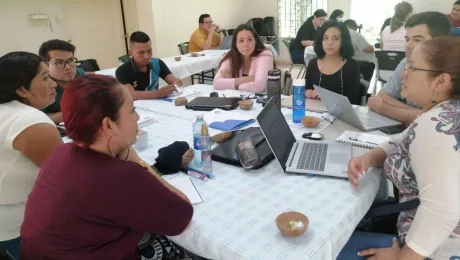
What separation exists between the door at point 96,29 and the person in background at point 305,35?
2819 millimetres

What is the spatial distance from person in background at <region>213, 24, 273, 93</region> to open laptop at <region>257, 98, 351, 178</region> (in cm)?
115

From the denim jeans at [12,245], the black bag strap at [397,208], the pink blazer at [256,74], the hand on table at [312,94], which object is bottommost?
the denim jeans at [12,245]

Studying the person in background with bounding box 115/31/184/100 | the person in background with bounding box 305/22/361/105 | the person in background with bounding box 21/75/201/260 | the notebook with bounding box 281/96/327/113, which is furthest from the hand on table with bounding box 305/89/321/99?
the person in background with bounding box 21/75/201/260

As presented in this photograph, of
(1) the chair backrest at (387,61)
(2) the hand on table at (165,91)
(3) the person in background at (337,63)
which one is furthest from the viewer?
(1) the chair backrest at (387,61)

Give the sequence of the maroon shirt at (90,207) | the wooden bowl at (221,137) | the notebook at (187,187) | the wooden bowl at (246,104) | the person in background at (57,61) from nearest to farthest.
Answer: the maroon shirt at (90,207) → the notebook at (187,187) → the wooden bowl at (221,137) → the wooden bowl at (246,104) → the person in background at (57,61)

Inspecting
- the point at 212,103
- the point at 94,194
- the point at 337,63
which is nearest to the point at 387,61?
the point at 337,63

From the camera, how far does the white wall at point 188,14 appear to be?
6074 millimetres

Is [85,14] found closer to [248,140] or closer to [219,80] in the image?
[219,80]

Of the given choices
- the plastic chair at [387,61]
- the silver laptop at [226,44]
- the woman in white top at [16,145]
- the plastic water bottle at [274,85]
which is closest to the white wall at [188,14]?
the silver laptop at [226,44]

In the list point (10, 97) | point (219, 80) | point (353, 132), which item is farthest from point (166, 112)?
point (353, 132)

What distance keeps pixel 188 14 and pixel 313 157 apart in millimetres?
5693

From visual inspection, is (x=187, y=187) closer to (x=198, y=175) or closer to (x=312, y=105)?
(x=198, y=175)

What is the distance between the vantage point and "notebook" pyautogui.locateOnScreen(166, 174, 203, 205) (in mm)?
1215

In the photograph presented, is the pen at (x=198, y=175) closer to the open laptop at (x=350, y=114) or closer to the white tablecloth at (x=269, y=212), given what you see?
the white tablecloth at (x=269, y=212)
